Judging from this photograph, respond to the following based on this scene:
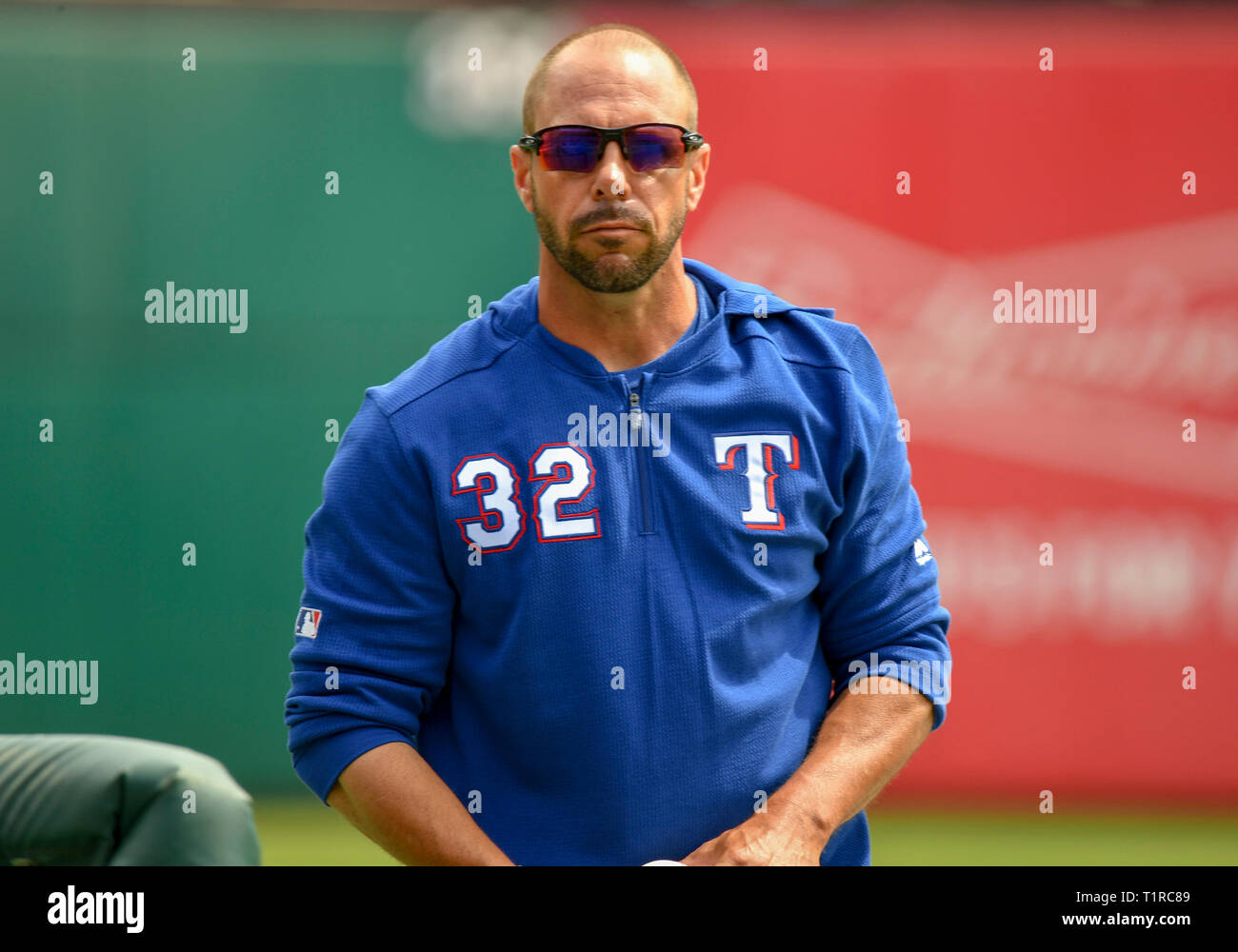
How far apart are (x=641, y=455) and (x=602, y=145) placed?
A: 0.44m

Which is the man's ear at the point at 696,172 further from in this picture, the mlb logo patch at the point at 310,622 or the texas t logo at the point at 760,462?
the mlb logo patch at the point at 310,622

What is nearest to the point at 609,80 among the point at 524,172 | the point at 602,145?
the point at 602,145

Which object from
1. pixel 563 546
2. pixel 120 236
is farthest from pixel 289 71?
pixel 563 546

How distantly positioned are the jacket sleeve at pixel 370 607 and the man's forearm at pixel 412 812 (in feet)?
0.08

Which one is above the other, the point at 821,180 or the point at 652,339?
the point at 821,180

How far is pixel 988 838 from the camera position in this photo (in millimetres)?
4570

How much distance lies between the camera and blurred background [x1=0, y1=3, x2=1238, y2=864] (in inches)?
187

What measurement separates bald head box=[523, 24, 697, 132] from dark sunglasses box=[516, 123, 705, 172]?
0.02m

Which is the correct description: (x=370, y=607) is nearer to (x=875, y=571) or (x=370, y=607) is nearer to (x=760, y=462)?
(x=760, y=462)

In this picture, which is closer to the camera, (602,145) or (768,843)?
(768,843)

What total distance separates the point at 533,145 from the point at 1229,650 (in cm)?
404
